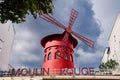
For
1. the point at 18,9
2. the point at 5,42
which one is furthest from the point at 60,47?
the point at 18,9

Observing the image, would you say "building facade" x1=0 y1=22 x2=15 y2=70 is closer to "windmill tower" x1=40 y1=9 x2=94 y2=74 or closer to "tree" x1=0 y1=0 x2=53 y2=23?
"windmill tower" x1=40 y1=9 x2=94 y2=74

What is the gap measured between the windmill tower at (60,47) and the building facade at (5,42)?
5030 millimetres

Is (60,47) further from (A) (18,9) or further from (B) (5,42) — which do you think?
(A) (18,9)

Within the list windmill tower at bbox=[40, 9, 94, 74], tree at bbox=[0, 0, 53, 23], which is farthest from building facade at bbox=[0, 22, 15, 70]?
tree at bbox=[0, 0, 53, 23]

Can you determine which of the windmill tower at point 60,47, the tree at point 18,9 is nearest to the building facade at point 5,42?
the windmill tower at point 60,47

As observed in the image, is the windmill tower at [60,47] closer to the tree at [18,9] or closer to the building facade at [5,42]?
the building facade at [5,42]

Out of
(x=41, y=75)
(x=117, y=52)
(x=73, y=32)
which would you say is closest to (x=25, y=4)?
(x=41, y=75)

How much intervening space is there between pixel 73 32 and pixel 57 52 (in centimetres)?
408

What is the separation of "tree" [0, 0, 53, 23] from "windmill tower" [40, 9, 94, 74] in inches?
666

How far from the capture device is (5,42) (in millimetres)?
34094

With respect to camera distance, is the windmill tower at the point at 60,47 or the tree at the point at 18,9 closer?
the tree at the point at 18,9

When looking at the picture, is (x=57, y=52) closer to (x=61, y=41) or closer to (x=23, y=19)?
(x=61, y=41)

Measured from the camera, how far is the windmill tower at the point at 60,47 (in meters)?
30.2

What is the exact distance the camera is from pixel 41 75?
25.6 metres
